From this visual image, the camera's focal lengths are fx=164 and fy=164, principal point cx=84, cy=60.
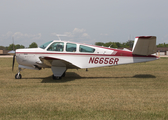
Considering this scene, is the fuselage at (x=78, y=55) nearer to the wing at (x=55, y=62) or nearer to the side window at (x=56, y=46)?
the side window at (x=56, y=46)

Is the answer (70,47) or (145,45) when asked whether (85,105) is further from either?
(145,45)

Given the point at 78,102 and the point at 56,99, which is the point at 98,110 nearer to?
the point at 78,102

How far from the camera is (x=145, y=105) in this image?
14.5ft

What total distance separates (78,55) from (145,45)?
3444 millimetres

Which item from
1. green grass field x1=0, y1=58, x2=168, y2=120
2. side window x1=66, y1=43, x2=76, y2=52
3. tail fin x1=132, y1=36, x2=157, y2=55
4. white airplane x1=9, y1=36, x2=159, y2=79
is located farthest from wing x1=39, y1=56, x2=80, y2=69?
tail fin x1=132, y1=36, x2=157, y2=55

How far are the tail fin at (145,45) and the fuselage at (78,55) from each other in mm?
297

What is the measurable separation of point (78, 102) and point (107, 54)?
4546 mm

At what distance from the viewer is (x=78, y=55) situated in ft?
28.5

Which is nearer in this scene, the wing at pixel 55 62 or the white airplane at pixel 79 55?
the wing at pixel 55 62

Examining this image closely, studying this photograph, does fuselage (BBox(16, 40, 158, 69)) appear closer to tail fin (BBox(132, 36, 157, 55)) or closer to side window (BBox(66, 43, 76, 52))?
side window (BBox(66, 43, 76, 52))

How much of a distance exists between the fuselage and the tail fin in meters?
0.30

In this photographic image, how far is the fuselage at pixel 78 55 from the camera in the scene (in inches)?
340

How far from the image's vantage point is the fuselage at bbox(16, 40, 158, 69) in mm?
8625

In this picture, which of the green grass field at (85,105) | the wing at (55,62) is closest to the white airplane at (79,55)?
the wing at (55,62)
